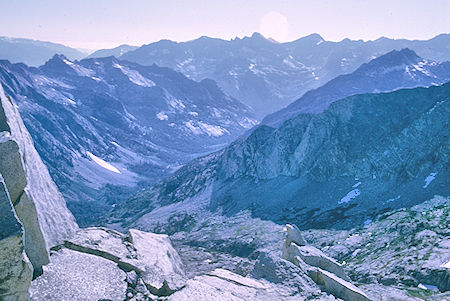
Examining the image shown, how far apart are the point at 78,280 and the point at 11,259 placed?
5.35 metres

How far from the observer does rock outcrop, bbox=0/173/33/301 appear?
14945mm

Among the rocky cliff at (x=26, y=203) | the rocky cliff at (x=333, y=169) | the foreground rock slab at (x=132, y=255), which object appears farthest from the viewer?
the rocky cliff at (x=333, y=169)

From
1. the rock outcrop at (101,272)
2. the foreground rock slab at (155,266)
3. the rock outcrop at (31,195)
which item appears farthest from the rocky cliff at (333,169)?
the rock outcrop at (31,195)

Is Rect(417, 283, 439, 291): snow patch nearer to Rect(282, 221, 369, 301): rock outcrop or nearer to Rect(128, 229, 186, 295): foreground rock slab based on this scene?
Rect(282, 221, 369, 301): rock outcrop

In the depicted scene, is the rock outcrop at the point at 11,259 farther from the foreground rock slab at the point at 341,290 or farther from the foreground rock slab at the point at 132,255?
the foreground rock slab at the point at 341,290

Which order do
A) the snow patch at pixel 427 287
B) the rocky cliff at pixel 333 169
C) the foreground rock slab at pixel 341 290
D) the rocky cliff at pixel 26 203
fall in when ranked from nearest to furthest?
the rocky cliff at pixel 26 203
the foreground rock slab at pixel 341 290
the snow patch at pixel 427 287
the rocky cliff at pixel 333 169

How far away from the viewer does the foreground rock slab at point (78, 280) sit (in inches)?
731

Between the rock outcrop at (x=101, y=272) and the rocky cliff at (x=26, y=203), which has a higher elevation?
the rocky cliff at (x=26, y=203)

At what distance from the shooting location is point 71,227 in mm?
26734

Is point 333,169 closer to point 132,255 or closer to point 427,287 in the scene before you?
point 427,287

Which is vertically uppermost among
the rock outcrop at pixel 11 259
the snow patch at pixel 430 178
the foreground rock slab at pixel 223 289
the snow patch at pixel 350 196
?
the rock outcrop at pixel 11 259

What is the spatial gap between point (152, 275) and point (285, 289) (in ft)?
27.4

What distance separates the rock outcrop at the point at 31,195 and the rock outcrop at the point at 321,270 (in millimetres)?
16638

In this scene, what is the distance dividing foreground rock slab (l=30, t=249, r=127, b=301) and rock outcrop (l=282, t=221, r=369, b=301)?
12784mm
